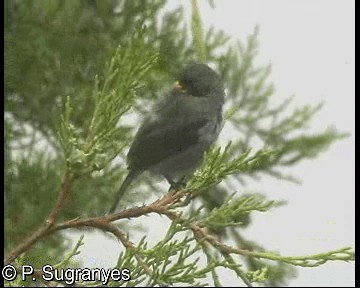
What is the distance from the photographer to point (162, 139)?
755 mm

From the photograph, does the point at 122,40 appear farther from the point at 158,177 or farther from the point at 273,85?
the point at 158,177

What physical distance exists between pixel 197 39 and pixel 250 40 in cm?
19

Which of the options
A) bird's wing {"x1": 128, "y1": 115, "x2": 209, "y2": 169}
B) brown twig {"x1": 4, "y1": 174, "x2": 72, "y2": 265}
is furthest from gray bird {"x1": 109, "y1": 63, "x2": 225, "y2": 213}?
brown twig {"x1": 4, "y1": 174, "x2": 72, "y2": 265}

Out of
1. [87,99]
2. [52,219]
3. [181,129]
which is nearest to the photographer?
[52,219]

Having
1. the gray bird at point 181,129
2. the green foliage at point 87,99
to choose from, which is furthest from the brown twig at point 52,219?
the green foliage at point 87,99

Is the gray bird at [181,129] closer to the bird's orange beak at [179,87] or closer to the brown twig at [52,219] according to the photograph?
the bird's orange beak at [179,87]

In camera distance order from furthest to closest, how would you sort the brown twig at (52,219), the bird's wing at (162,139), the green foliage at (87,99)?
the green foliage at (87,99) < the bird's wing at (162,139) < the brown twig at (52,219)

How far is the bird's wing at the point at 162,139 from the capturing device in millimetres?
756

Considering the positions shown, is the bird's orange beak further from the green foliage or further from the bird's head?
the green foliage

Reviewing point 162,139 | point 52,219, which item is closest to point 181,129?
point 162,139

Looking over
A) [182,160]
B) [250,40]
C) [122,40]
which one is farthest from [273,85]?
[182,160]

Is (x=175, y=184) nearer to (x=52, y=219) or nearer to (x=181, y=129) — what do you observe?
(x=181, y=129)

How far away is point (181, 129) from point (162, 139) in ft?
0.13

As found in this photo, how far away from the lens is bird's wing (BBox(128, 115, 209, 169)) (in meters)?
0.76
